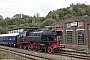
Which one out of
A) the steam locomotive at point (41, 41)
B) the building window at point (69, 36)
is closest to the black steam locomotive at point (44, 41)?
the steam locomotive at point (41, 41)

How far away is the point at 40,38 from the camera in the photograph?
73.3 ft

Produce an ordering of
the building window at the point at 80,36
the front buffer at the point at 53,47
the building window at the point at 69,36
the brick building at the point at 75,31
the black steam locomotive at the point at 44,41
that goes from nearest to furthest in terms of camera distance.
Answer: the front buffer at the point at 53,47 → the black steam locomotive at the point at 44,41 → the brick building at the point at 75,31 → the building window at the point at 80,36 → the building window at the point at 69,36

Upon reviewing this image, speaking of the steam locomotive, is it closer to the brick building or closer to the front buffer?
the front buffer

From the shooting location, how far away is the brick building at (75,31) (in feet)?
102

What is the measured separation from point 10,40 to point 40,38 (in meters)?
12.2

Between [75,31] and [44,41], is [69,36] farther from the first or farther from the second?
[44,41]

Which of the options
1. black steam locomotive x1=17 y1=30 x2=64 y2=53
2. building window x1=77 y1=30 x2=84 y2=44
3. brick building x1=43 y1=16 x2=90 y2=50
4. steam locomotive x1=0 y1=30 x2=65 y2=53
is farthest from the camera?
building window x1=77 y1=30 x2=84 y2=44

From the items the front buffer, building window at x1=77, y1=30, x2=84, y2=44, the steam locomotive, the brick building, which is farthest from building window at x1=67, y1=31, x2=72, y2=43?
the front buffer

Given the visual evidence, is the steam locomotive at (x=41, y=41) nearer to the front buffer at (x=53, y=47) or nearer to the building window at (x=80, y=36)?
the front buffer at (x=53, y=47)

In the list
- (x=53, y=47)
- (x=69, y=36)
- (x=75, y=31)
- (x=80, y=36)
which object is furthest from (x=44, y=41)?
(x=69, y=36)

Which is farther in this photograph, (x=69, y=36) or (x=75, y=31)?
(x=69, y=36)

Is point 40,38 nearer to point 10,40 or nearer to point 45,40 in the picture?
point 45,40

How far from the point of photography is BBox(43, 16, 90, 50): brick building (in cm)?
3095

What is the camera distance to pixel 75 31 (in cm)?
3322
